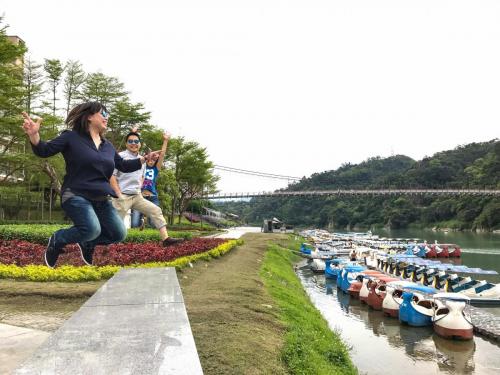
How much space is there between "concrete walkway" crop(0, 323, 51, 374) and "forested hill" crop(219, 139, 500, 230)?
82603 millimetres

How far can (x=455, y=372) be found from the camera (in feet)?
35.6

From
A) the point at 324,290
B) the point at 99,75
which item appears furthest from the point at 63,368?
the point at 99,75

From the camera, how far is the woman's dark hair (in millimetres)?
3418

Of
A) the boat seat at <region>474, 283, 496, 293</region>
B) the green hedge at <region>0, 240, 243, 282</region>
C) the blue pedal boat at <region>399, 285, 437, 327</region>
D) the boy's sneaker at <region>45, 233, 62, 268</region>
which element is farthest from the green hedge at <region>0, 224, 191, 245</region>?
the boat seat at <region>474, 283, 496, 293</region>

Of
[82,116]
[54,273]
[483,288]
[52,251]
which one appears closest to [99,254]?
[54,273]

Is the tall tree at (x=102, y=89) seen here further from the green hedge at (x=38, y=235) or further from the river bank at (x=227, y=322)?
the river bank at (x=227, y=322)

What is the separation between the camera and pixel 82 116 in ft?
11.2

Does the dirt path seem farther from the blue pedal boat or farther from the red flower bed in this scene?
the blue pedal boat

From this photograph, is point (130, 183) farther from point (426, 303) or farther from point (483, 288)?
point (483, 288)

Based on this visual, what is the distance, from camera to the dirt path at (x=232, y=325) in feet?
17.3

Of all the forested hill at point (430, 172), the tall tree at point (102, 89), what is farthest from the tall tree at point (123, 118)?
the forested hill at point (430, 172)

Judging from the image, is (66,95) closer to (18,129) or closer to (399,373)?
(18,129)

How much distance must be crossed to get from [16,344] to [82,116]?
2759 mm

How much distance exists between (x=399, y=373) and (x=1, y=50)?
22.5m
